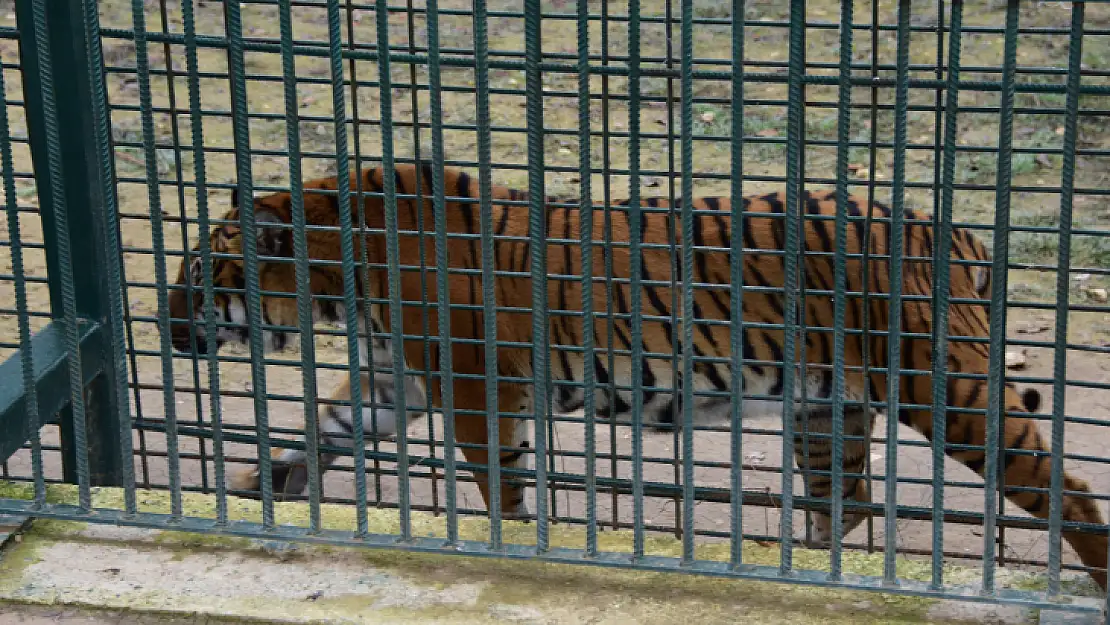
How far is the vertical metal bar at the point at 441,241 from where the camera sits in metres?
2.98

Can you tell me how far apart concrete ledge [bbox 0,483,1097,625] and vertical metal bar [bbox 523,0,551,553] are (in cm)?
21

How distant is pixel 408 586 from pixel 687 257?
1.07 meters

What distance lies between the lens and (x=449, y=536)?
11.0 ft

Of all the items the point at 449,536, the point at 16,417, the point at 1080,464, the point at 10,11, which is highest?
the point at 10,11

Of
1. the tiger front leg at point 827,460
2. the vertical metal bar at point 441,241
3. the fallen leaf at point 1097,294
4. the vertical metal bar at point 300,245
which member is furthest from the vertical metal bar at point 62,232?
the fallen leaf at point 1097,294

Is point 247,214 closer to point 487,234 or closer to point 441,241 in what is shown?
point 441,241

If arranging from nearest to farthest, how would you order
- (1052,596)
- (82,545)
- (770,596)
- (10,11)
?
(1052,596) < (770,596) < (82,545) < (10,11)

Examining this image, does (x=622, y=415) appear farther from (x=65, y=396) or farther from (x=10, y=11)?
(x=10, y=11)

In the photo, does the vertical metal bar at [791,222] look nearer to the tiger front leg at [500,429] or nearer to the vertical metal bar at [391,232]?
the vertical metal bar at [391,232]

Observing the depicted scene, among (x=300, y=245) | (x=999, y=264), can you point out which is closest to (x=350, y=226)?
(x=300, y=245)

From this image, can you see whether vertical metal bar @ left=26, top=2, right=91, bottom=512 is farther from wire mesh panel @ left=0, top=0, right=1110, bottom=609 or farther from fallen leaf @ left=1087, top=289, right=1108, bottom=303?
fallen leaf @ left=1087, top=289, right=1108, bottom=303

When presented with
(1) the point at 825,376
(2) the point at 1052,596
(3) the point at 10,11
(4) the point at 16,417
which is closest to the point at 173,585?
(4) the point at 16,417

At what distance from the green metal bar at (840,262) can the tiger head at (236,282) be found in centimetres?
233

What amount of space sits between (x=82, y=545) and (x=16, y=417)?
380 mm
